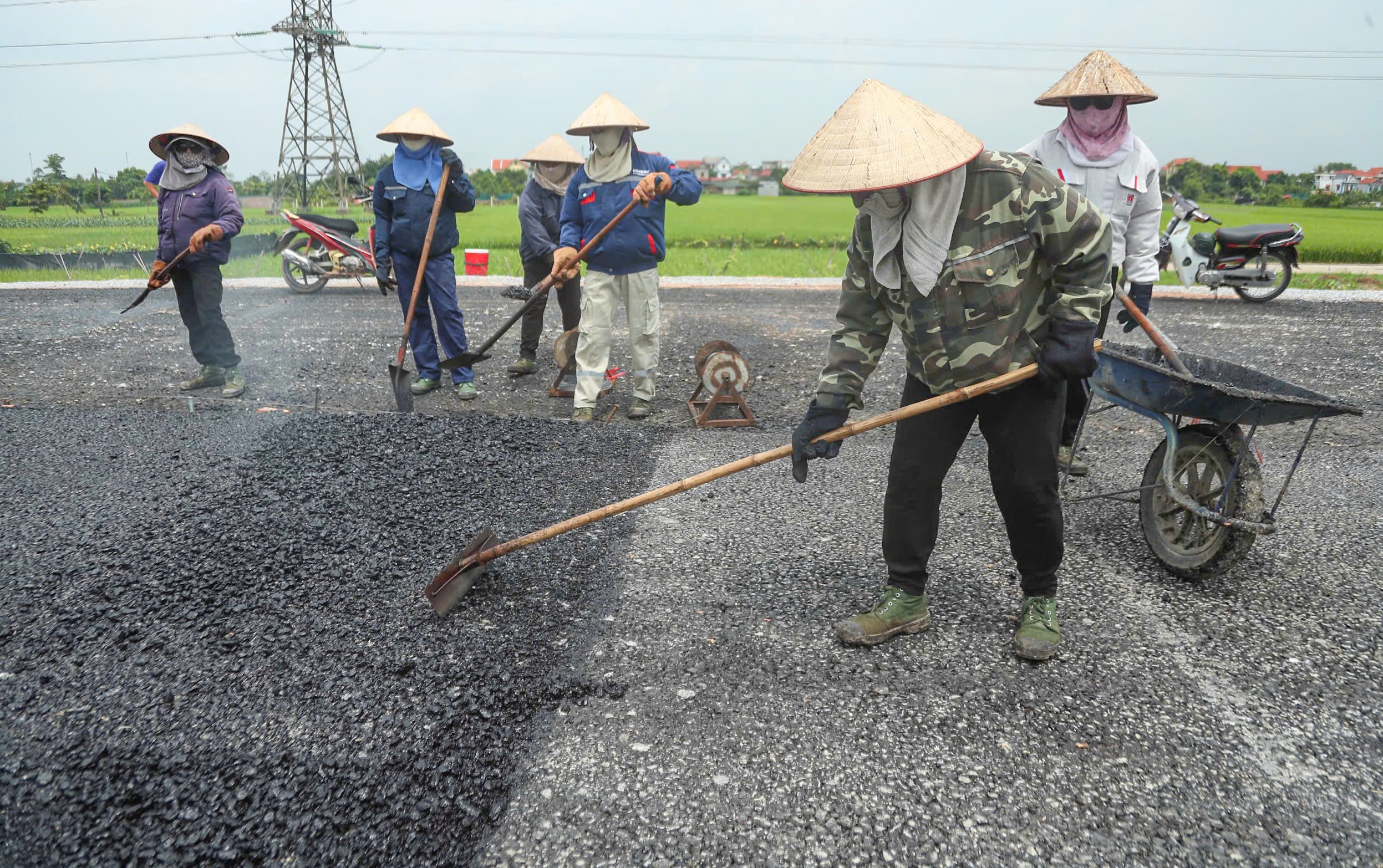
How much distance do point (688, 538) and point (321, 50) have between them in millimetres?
32441

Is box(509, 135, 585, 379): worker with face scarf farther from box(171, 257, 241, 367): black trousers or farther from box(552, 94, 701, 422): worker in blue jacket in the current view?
box(171, 257, 241, 367): black trousers

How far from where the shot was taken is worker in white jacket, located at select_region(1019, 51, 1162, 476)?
3.39 meters

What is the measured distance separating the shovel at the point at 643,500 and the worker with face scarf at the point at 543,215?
9.75 feet

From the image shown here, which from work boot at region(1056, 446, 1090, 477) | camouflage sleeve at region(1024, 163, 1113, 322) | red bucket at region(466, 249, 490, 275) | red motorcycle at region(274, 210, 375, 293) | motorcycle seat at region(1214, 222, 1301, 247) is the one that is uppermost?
camouflage sleeve at region(1024, 163, 1113, 322)

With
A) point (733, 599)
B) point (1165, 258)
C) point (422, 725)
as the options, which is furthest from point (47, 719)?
point (1165, 258)

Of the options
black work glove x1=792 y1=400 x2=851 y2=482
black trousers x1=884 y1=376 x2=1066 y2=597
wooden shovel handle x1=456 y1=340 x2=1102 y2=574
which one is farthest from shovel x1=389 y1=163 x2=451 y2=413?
black trousers x1=884 y1=376 x2=1066 y2=597

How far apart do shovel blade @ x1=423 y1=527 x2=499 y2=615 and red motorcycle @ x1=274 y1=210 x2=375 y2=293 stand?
816 centimetres

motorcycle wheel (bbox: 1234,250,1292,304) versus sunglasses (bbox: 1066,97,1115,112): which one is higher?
sunglasses (bbox: 1066,97,1115,112)

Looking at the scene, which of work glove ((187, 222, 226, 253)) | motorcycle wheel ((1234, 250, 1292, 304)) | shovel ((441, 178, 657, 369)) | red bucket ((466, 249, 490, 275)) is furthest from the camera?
red bucket ((466, 249, 490, 275))

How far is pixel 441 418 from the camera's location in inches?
177

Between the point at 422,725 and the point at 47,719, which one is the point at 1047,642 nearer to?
the point at 422,725

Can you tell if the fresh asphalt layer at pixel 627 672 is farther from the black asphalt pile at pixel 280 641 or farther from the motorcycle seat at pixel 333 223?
the motorcycle seat at pixel 333 223

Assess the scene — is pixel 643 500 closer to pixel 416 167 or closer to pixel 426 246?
pixel 426 246

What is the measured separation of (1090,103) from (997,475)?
2.00m
